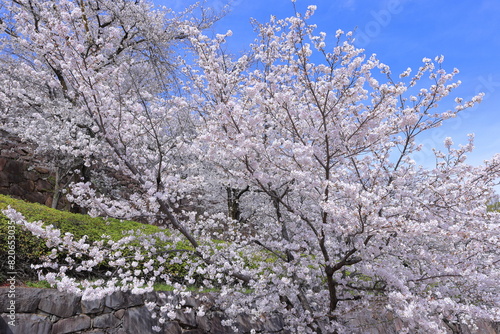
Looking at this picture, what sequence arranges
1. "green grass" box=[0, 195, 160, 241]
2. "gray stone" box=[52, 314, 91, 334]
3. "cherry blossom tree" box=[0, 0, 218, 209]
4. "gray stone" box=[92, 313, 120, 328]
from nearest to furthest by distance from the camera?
"gray stone" box=[52, 314, 91, 334] → "gray stone" box=[92, 313, 120, 328] → "green grass" box=[0, 195, 160, 241] → "cherry blossom tree" box=[0, 0, 218, 209]

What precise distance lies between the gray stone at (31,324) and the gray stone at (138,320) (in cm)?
101

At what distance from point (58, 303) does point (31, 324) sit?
14.5 inches

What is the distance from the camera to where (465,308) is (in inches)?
155

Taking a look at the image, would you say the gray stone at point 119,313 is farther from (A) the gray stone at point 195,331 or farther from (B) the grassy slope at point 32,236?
(B) the grassy slope at point 32,236

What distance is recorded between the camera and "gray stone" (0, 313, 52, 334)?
13.6ft

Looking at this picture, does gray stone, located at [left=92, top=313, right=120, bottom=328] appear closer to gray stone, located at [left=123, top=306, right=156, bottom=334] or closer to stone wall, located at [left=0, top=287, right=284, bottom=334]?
stone wall, located at [left=0, top=287, right=284, bottom=334]

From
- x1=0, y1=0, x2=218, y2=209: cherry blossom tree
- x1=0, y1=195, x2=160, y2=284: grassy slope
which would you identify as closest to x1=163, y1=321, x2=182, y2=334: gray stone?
x1=0, y1=195, x2=160, y2=284: grassy slope

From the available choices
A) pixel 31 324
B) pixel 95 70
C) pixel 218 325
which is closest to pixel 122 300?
pixel 31 324

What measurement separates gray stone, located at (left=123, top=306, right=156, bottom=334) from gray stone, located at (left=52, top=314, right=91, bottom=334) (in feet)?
1.75

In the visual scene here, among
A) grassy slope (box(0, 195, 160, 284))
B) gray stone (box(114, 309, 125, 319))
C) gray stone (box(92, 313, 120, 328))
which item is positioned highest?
grassy slope (box(0, 195, 160, 284))

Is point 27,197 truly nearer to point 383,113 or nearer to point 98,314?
point 98,314

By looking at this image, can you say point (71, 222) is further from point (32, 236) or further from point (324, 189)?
point (324, 189)

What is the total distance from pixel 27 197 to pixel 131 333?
8.15m

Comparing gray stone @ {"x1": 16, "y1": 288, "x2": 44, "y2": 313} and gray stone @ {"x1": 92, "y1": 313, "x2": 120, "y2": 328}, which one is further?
gray stone @ {"x1": 92, "y1": 313, "x2": 120, "y2": 328}
